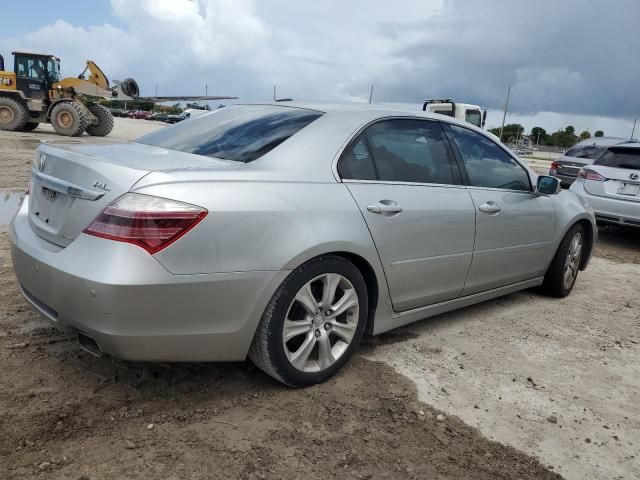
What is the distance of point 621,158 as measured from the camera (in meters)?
7.68

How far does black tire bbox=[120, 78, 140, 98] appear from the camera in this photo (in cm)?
2252

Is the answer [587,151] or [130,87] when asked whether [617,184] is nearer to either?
[587,151]

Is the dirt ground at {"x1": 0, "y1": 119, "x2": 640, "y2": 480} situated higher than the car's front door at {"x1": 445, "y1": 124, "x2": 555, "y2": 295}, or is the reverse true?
the car's front door at {"x1": 445, "y1": 124, "x2": 555, "y2": 295}

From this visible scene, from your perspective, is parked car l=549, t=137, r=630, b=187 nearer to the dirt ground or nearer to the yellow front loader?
the dirt ground

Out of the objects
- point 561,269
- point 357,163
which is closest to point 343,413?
point 357,163

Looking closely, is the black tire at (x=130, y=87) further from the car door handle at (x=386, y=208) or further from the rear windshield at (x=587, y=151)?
the car door handle at (x=386, y=208)

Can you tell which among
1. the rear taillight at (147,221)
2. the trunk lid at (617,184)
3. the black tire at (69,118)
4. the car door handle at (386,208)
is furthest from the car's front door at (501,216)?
the black tire at (69,118)

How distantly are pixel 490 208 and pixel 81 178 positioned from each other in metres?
2.60

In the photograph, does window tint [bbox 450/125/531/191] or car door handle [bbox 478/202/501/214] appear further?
Result: window tint [bbox 450/125/531/191]

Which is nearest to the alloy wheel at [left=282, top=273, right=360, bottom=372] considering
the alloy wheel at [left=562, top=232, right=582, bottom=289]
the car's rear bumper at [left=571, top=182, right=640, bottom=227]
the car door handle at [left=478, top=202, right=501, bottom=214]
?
the car door handle at [left=478, top=202, right=501, bottom=214]

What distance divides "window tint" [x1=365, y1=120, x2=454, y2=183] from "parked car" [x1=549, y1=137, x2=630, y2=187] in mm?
9837

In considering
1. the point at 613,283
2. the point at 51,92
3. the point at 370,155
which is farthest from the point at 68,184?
the point at 51,92

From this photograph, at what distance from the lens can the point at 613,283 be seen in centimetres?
569

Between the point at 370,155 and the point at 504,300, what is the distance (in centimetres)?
226
